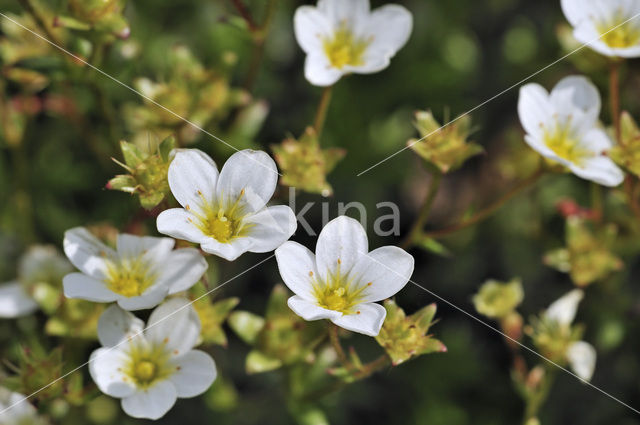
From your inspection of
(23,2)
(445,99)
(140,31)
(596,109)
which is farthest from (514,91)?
(23,2)

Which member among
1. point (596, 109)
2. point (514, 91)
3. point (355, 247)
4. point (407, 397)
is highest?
point (596, 109)

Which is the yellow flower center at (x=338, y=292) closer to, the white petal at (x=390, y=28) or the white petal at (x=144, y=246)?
the white petal at (x=144, y=246)

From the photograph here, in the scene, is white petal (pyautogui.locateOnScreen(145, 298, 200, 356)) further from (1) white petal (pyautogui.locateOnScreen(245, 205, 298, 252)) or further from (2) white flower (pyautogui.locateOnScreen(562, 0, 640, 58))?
(2) white flower (pyautogui.locateOnScreen(562, 0, 640, 58))

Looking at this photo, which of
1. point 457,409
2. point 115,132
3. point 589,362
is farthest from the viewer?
point 457,409

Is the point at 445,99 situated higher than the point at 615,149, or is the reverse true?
the point at 615,149

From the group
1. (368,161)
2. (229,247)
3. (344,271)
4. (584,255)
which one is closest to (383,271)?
(344,271)

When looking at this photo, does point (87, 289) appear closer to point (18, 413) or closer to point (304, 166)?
point (18, 413)

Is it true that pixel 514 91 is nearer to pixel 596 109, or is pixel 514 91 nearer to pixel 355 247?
pixel 596 109
